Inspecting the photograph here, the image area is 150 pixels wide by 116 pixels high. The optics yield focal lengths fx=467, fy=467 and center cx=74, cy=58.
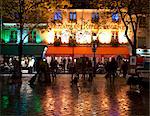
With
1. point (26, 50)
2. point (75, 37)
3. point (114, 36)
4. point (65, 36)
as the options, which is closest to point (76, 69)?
point (26, 50)

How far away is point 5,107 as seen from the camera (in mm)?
15086

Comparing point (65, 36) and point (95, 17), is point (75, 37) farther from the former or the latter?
point (95, 17)

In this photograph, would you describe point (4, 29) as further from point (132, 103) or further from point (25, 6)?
point (132, 103)

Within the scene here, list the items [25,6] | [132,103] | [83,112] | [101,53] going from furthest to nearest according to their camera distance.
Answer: [101,53]
[25,6]
[132,103]
[83,112]

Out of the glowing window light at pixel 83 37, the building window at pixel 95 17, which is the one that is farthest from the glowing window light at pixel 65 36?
the building window at pixel 95 17

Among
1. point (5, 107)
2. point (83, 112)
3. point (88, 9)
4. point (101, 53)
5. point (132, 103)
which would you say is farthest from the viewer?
point (88, 9)

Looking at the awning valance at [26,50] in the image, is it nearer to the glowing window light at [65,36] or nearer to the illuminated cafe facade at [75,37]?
the illuminated cafe facade at [75,37]

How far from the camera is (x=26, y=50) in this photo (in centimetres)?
5538

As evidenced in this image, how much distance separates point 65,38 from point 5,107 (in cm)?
4308

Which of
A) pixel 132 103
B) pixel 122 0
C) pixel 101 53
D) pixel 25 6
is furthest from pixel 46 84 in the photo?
pixel 101 53

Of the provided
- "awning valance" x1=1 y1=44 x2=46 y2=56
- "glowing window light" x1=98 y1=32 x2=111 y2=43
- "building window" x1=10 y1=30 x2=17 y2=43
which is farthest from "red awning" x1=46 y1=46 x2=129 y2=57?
"building window" x1=10 y1=30 x2=17 y2=43

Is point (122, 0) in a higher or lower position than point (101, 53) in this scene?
higher

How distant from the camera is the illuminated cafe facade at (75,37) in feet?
184

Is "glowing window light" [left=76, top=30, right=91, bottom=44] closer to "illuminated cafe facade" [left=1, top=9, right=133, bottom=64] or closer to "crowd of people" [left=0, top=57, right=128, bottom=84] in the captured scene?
"illuminated cafe facade" [left=1, top=9, right=133, bottom=64]
